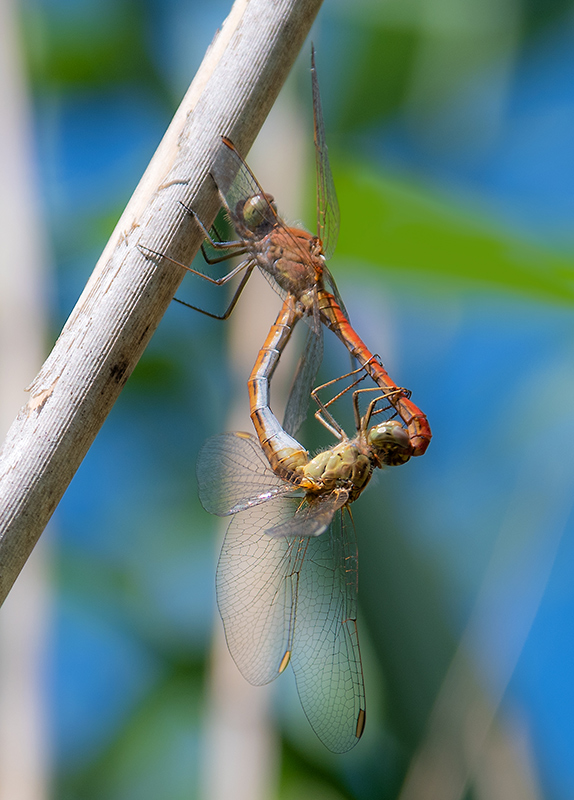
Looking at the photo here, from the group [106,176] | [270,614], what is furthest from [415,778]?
[106,176]

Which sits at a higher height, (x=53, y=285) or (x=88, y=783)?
(x=53, y=285)

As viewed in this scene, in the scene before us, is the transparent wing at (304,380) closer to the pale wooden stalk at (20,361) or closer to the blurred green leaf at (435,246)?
the blurred green leaf at (435,246)

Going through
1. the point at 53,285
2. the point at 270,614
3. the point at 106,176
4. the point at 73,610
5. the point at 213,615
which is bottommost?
the point at 73,610

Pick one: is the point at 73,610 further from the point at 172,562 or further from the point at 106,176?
the point at 106,176

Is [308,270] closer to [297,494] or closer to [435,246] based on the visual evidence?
[297,494]

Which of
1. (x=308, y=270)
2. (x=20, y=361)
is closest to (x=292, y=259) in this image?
(x=308, y=270)

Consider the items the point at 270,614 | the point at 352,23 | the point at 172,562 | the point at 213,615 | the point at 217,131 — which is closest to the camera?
the point at 217,131
